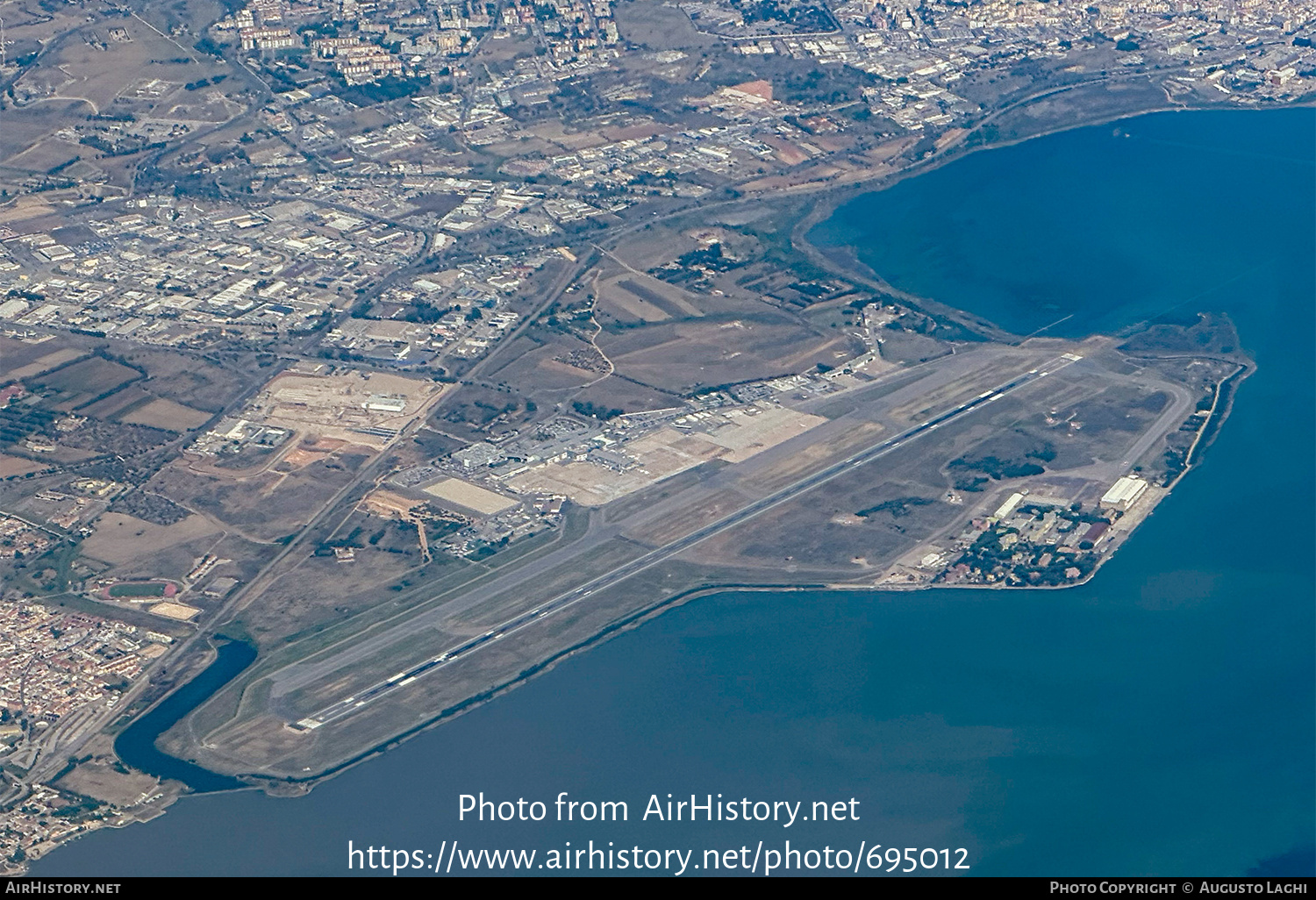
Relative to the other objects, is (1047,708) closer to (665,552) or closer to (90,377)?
(665,552)

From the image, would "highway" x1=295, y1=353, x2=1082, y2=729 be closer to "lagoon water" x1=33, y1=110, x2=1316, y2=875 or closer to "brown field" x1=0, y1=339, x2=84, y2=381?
"lagoon water" x1=33, y1=110, x2=1316, y2=875

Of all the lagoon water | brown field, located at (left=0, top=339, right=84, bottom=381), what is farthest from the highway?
brown field, located at (left=0, top=339, right=84, bottom=381)

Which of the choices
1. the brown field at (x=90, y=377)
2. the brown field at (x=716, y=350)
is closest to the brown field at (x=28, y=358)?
the brown field at (x=90, y=377)

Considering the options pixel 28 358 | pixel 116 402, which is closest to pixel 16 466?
pixel 116 402

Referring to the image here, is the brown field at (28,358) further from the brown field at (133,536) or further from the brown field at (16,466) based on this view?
the brown field at (133,536)

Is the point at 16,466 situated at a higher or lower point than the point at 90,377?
lower
